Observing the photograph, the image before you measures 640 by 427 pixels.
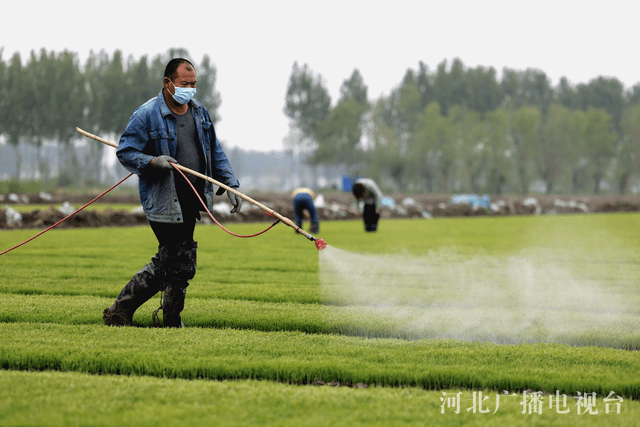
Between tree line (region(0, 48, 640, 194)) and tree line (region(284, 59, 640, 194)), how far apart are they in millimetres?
160

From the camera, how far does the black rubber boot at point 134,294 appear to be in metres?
4.59

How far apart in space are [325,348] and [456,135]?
67.7m

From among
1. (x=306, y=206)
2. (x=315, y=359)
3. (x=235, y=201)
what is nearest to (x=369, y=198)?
(x=306, y=206)

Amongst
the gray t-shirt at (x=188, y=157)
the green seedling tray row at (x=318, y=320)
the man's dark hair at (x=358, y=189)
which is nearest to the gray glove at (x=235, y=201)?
the gray t-shirt at (x=188, y=157)

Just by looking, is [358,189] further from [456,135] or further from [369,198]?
[456,135]

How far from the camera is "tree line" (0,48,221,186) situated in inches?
2055

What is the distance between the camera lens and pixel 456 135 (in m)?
68.4

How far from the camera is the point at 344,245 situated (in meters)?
12.3

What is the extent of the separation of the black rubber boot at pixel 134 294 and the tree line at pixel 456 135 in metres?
57.9

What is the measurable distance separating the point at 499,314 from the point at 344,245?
6.93 metres

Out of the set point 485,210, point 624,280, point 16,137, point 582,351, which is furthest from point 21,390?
point 16,137

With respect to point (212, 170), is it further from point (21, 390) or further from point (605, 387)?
point (605, 387)

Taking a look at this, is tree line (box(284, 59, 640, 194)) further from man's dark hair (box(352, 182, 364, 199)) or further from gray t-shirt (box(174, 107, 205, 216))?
gray t-shirt (box(174, 107, 205, 216))

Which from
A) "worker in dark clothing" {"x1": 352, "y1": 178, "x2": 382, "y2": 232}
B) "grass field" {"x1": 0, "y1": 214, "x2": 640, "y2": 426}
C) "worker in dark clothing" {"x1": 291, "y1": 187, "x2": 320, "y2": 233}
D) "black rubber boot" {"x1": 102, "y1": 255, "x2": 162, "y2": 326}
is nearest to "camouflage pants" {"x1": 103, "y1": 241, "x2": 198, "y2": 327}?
"black rubber boot" {"x1": 102, "y1": 255, "x2": 162, "y2": 326}
